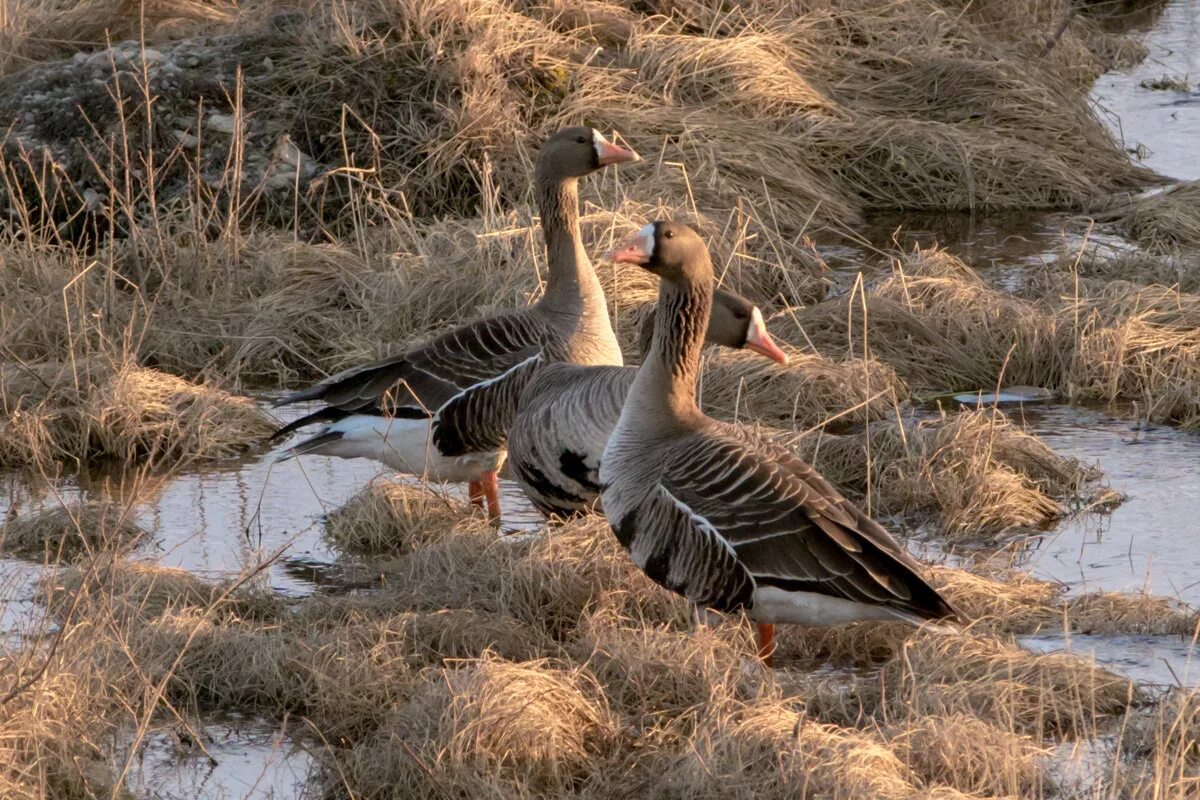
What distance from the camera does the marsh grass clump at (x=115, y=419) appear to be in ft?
→ 24.7

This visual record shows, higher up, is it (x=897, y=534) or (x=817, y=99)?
(x=817, y=99)

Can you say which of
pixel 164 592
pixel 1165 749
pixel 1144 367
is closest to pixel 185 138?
pixel 164 592

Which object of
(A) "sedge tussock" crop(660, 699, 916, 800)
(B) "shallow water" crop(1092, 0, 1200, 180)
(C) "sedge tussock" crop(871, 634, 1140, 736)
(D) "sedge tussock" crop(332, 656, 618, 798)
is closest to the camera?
(A) "sedge tussock" crop(660, 699, 916, 800)

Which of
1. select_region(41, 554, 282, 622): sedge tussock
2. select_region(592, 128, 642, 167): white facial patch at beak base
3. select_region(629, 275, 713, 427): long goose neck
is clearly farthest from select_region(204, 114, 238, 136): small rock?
select_region(629, 275, 713, 427): long goose neck

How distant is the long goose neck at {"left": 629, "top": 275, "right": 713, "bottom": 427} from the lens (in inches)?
227

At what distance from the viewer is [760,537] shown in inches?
211

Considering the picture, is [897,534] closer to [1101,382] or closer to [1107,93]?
[1101,382]

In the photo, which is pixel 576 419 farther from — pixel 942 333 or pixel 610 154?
pixel 942 333

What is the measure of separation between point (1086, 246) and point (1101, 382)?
2179 mm

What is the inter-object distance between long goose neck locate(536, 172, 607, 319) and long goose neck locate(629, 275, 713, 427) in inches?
56.7

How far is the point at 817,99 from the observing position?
12.0 meters

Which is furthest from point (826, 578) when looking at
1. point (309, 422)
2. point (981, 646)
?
point (309, 422)

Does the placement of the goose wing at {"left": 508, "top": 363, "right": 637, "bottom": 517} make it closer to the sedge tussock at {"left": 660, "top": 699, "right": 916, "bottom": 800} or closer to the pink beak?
the pink beak

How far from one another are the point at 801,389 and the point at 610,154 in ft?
4.77
